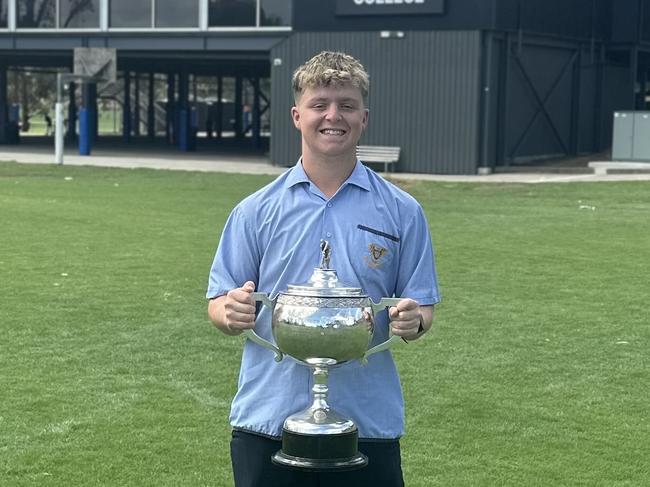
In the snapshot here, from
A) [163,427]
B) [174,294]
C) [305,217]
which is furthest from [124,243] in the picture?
[305,217]

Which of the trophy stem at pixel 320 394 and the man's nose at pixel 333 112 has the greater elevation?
the man's nose at pixel 333 112

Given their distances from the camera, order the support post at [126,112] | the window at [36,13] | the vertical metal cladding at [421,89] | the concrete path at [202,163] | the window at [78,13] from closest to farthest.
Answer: the concrete path at [202,163] → the vertical metal cladding at [421,89] → the window at [78,13] → the window at [36,13] → the support post at [126,112]

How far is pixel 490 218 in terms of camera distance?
1758 cm

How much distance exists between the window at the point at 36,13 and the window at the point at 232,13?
202 inches

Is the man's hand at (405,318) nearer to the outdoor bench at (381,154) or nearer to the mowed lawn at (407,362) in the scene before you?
the mowed lawn at (407,362)

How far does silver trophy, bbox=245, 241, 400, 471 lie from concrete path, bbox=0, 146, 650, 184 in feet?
72.9

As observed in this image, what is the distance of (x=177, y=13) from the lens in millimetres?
30203

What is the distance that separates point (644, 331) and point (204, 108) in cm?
4565

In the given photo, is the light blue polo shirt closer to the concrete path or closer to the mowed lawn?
the mowed lawn

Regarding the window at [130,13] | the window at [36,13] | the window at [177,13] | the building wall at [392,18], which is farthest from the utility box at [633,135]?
the window at [36,13]

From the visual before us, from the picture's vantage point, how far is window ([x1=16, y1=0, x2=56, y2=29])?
3206 centimetres

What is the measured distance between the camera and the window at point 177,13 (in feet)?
98.2

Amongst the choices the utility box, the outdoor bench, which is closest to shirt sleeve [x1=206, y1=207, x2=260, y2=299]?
the outdoor bench

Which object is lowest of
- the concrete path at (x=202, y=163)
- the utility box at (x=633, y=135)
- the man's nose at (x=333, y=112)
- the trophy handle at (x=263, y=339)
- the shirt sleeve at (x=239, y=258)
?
the concrete path at (x=202, y=163)
